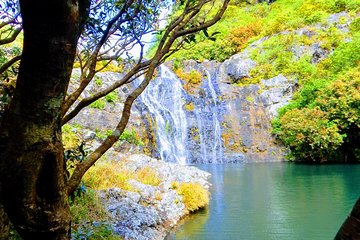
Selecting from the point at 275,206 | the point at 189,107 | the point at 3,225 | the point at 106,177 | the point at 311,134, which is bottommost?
the point at 275,206

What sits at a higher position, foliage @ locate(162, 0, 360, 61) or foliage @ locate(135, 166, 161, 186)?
foliage @ locate(162, 0, 360, 61)

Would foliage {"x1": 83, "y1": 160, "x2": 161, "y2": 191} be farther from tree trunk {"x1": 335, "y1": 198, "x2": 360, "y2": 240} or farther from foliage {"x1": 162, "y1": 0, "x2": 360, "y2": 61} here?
foliage {"x1": 162, "y1": 0, "x2": 360, "y2": 61}

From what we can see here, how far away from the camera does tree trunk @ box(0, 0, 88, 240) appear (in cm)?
148

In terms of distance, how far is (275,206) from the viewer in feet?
36.2

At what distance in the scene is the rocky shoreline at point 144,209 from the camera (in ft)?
24.4

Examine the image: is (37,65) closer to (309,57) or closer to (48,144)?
(48,144)

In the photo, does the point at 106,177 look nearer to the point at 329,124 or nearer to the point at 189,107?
the point at 329,124

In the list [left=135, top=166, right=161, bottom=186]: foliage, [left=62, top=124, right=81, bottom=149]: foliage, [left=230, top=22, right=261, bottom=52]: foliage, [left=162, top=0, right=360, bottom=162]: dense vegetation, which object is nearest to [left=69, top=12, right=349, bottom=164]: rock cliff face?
[left=162, top=0, right=360, bottom=162]: dense vegetation

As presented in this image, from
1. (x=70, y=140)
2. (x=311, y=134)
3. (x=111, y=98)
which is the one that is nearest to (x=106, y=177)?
(x=70, y=140)

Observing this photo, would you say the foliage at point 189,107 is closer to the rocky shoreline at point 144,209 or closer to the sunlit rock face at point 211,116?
the sunlit rock face at point 211,116

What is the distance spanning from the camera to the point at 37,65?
151 cm

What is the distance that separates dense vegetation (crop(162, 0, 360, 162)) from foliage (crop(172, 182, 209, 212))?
17.5ft

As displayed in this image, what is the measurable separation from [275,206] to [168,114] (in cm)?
1366

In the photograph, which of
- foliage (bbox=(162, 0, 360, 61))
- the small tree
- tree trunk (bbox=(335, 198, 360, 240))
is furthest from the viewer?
foliage (bbox=(162, 0, 360, 61))
